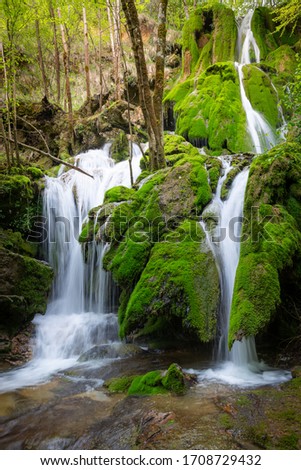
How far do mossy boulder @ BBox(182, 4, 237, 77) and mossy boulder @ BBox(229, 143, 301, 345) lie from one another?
40.5 ft

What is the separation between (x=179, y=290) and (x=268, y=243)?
165 centimetres

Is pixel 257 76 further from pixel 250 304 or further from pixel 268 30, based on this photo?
pixel 250 304

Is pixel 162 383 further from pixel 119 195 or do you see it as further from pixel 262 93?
pixel 262 93

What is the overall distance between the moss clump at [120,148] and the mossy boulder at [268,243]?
9.46m

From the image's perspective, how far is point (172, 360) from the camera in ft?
19.2

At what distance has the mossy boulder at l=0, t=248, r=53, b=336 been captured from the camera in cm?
746

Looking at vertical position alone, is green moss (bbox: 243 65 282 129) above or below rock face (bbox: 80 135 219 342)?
above

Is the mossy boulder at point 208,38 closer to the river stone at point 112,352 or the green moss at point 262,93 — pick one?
the green moss at point 262,93

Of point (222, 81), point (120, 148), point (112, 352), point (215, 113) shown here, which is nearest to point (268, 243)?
point (112, 352)

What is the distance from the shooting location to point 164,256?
245 inches

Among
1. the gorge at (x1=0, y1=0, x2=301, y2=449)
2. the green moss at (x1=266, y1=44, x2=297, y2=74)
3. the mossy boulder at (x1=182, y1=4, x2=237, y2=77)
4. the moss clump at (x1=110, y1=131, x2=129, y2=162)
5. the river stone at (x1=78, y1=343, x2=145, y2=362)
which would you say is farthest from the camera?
the mossy boulder at (x1=182, y1=4, x2=237, y2=77)

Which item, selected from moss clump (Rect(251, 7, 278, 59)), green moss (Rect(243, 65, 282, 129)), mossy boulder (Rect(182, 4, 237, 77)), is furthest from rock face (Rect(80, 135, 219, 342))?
moss clump (Rect(251, 7, 278, 59))

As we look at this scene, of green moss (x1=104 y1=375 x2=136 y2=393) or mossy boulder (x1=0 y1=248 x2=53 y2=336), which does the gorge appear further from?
mossy boulder (x1=0 y1=248 x2=53 y2=336)

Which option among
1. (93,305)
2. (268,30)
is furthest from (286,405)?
(268,30)
